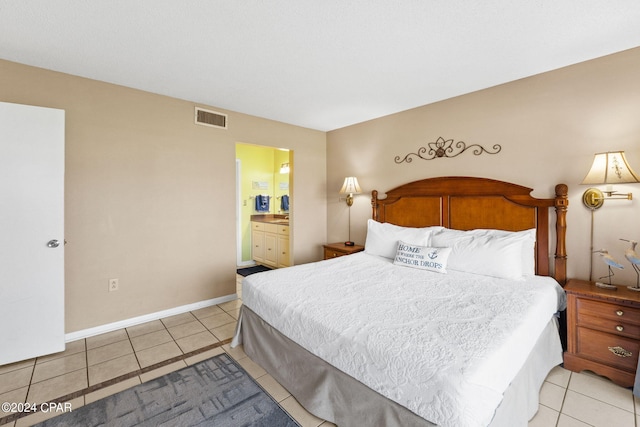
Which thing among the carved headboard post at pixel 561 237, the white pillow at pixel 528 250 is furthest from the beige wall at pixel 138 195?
the carved headboard post at pixel 561 237

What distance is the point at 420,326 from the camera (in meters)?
1.52

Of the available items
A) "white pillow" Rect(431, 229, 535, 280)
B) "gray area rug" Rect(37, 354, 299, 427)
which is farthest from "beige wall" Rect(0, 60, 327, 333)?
"white pillow" Rect(431, 229, 535, 280)

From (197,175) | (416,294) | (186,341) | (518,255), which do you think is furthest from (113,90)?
(518,255)

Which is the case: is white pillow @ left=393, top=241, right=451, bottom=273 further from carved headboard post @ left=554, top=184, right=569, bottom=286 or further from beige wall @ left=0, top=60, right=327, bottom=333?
beige wall @ left=0, top=60, right=327, bottom=333

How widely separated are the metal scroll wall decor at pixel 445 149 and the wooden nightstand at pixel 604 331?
144cm

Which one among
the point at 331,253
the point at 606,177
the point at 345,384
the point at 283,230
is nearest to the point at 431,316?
the point at 345,384

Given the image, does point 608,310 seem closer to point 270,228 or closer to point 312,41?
point 312,41

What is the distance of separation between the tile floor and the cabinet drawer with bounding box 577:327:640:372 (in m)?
0.16

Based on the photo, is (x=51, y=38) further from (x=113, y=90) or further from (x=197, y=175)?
(x=197, y=175)

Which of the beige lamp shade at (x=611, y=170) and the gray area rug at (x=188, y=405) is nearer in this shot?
the gray area rug at (x=188, y=405)

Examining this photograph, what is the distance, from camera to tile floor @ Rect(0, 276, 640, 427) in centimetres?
171

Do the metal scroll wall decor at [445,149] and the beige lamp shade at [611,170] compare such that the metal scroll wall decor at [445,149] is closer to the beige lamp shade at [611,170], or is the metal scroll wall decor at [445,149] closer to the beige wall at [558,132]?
the beige wall at [558,132]

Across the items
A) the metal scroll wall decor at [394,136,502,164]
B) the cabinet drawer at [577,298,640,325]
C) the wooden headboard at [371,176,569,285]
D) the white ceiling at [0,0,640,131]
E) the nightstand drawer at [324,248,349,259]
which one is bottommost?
A: the cabinet drawer at [577,298,640,325]

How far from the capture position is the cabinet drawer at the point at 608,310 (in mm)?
1901
